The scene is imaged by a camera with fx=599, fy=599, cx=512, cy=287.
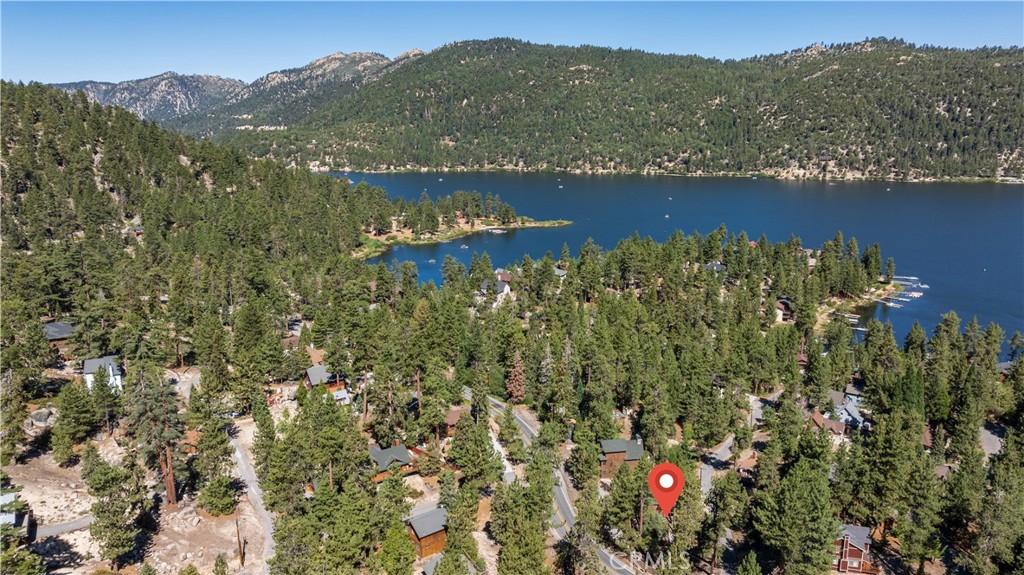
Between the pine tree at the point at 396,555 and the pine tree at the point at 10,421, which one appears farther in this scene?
the pine tree at the point at 10,421

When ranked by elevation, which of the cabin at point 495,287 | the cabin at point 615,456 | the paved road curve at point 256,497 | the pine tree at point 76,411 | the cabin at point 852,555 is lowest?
the cabin at point 852,555

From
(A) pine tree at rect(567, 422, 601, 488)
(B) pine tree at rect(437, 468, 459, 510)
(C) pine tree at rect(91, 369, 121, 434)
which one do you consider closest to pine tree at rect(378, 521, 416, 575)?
A: (B) pine tree at rect(437, 468, 459, 510)

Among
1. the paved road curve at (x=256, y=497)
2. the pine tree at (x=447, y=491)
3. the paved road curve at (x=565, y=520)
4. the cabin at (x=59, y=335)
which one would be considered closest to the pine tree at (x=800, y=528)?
the paved road curve at (x=565, y=520)

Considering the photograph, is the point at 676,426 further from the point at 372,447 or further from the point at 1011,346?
the point at 1011,346

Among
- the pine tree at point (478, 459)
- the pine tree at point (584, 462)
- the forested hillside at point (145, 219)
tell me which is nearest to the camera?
the pine tree at point (478, 459)

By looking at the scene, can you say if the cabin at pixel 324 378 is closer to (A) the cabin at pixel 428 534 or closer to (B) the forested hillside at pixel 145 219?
(B) the forested hillside at pixel 145 219

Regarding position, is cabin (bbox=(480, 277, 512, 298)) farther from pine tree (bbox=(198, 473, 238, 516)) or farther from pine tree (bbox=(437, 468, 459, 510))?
pine tree (bbox=(198, 473, 238, 516))

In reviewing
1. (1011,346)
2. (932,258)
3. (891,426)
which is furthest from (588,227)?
(891,426)
